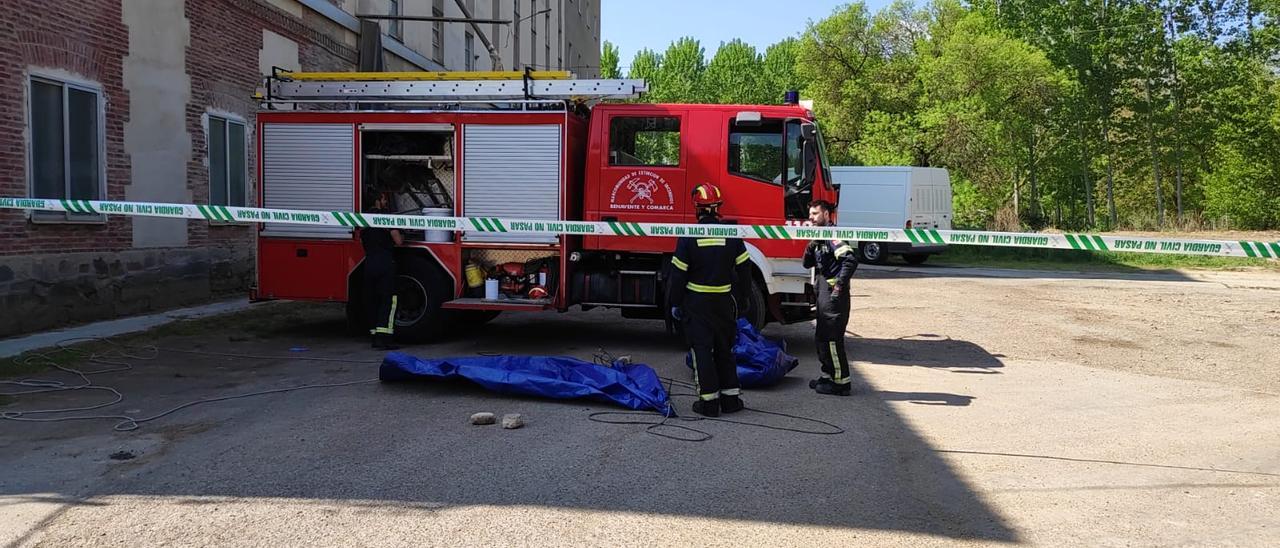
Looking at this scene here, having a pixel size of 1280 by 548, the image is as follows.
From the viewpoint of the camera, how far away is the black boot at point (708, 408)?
655 centimetres

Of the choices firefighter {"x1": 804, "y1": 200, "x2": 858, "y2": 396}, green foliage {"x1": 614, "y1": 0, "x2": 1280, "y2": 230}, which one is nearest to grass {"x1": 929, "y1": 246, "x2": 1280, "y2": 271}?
green foliage {"x1": 614, "y1": 0, "x2": 1280, "y2": 230}

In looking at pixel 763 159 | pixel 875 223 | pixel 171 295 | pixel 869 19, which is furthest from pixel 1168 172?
pixel 171 295

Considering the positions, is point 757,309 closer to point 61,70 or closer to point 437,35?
point 61,70

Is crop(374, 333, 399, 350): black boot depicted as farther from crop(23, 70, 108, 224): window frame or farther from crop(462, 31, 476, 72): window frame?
crop(462, 31, 476, 72): window frame

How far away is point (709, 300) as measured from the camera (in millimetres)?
6652

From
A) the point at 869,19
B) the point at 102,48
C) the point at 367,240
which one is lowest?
the point at 367,240

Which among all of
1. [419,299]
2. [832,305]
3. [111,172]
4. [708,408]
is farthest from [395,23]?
[708,408]

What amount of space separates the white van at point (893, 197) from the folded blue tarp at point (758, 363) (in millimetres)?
17756

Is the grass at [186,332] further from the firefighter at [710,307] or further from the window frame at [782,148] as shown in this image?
the window frame at [782,148]

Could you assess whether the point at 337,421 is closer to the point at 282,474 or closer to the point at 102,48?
the point at 282,474

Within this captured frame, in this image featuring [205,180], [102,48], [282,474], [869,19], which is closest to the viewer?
[282,474]

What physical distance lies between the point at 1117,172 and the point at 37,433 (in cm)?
4848

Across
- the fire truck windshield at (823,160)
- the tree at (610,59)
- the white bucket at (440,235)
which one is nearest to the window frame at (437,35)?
the white bucket at (440,235)

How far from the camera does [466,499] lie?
455cm
